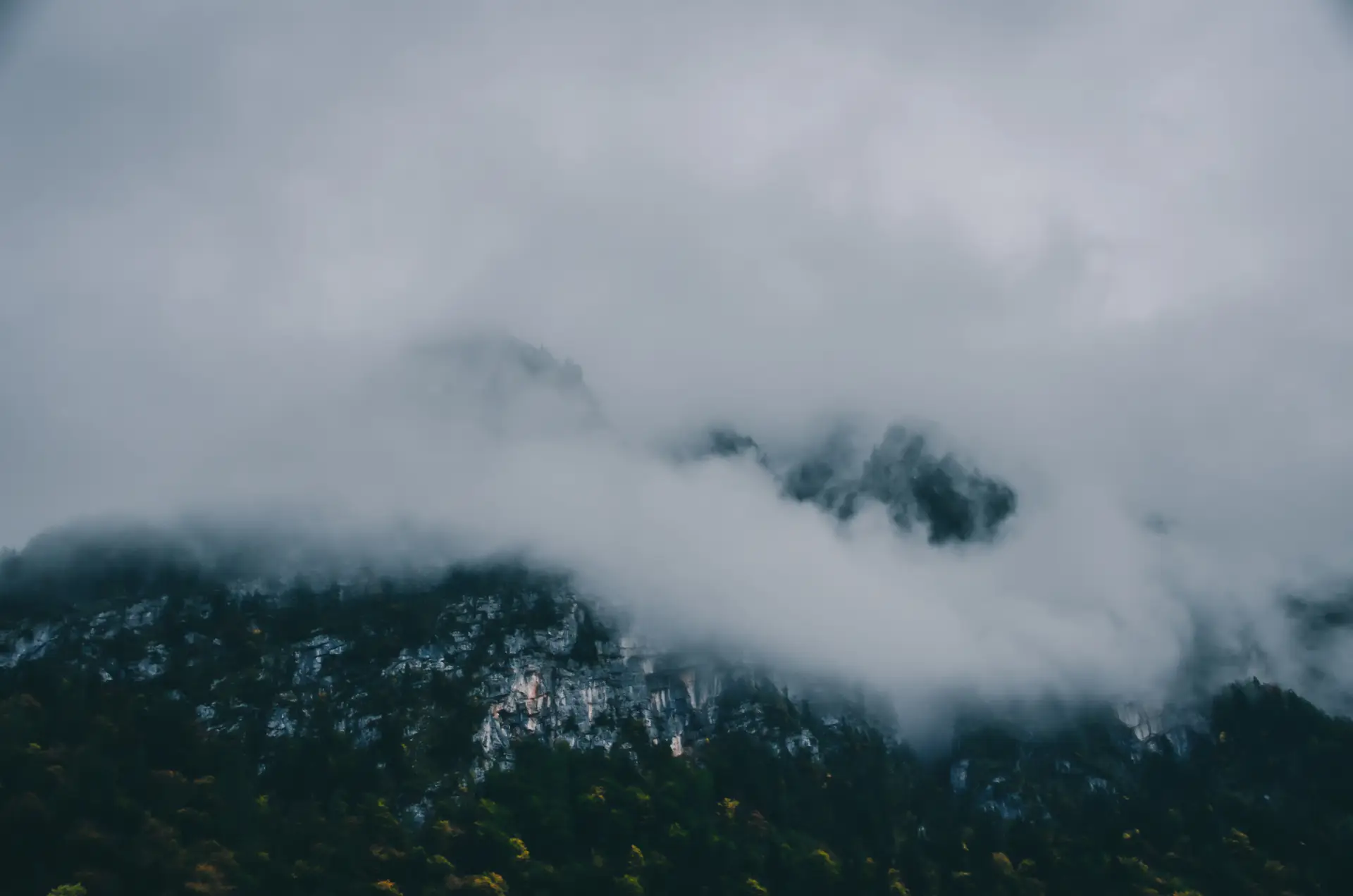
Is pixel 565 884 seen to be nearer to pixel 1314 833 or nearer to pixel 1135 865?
pixel 1135 865

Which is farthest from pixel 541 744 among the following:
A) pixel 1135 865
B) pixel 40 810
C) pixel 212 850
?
pixel 1135 865

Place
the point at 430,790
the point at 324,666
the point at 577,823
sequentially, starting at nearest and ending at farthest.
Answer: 1. the point at 430,790
2. the point at 577,823
3. the point at 324,666

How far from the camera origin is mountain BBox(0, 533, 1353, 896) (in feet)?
519

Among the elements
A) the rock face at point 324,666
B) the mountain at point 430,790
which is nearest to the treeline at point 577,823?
the mountain at point 430,790

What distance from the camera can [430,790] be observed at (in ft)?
575

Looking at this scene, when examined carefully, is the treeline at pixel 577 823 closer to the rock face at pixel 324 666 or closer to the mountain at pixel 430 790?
the mountain at pixel 430 790

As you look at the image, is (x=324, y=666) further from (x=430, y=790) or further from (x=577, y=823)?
(x=577, y=823)

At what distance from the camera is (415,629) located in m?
197

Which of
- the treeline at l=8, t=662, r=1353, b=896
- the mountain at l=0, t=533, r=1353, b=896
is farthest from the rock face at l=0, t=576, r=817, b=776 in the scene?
the treeline at l=8, t=662, r=1353, b=896

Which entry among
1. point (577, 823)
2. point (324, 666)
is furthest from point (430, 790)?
point (324, 666)

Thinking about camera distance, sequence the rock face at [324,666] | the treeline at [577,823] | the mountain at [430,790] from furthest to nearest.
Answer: the rock face at [324,666] → the mountain at [430,790] → the treeline at [577,823]

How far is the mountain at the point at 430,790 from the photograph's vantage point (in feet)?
519

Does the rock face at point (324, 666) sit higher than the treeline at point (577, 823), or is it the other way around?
the rock face at point (324, 666)

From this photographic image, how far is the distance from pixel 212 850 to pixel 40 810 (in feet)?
76.2
